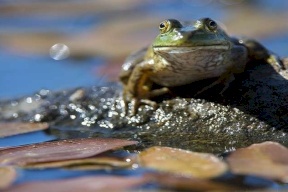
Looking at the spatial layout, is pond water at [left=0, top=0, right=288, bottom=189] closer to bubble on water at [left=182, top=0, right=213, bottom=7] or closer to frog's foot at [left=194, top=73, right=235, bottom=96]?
bubble on water at [left=182, top=0, right=213, bottom=7]

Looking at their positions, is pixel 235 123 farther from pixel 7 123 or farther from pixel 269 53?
pixel 7 123

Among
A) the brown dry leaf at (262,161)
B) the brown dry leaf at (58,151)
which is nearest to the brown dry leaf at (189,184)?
the brown dry leaf at (262,161)

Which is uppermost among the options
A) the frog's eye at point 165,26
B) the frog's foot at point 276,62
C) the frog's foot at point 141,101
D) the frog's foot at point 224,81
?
the frog's eye at point 165,26

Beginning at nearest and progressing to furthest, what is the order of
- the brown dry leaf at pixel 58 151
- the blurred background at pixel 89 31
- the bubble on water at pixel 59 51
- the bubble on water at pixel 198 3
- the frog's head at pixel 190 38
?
the brown dry leaf at pixel 58 151 → the frog's head at pixel 190 38 → the blurred background at pixel 89 31 → the bubble on water at pixel 59 51 → the bubble on water at pixel 198 3

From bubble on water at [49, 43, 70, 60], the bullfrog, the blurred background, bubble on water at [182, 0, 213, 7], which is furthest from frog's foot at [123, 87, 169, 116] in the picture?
bubble on water at [182, 0, 213, 7]

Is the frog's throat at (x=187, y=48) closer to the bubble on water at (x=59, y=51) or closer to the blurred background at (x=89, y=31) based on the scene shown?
the blurred background at (x=89, y=31)

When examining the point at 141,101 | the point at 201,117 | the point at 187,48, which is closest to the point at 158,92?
the point at 141,101
